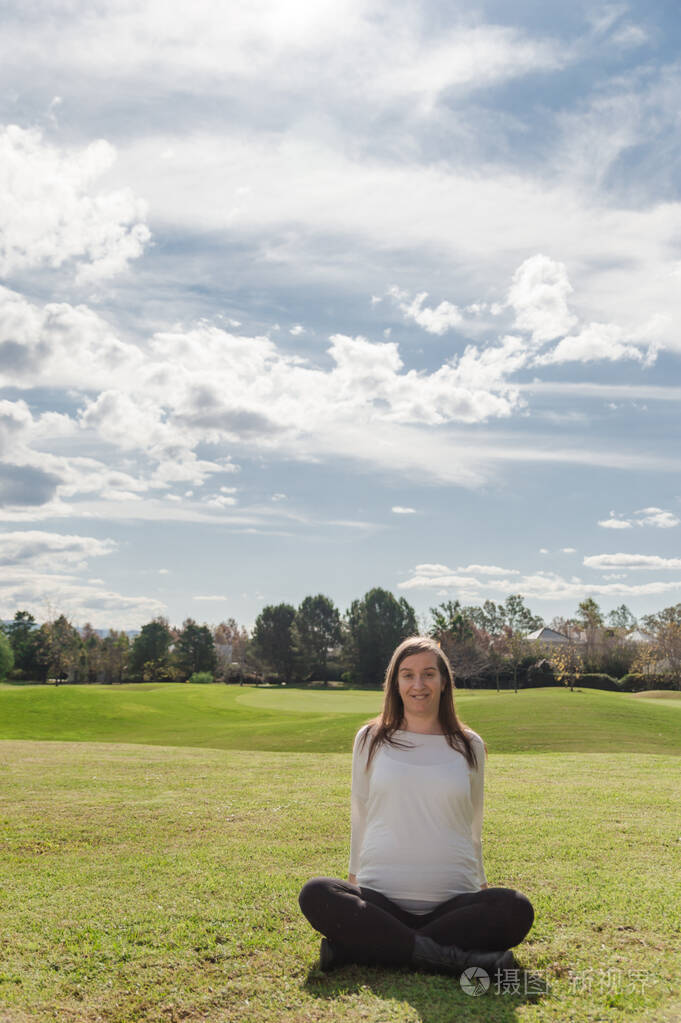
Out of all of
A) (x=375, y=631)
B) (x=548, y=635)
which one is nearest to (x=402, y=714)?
(x=375, y=631)

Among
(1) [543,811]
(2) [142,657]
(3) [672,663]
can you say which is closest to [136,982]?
(1) [543,811]

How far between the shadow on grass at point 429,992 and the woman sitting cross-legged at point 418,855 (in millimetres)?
87

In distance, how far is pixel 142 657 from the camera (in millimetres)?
95062

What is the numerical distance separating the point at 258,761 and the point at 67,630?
8369 cm

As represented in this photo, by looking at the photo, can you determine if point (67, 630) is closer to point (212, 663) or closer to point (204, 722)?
point (212, 663)

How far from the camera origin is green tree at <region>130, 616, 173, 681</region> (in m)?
94.2

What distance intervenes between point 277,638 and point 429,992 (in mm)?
99321

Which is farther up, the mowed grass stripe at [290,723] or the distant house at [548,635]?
the distant house at [548,635]

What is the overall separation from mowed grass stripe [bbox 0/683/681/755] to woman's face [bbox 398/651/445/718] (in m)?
18.0

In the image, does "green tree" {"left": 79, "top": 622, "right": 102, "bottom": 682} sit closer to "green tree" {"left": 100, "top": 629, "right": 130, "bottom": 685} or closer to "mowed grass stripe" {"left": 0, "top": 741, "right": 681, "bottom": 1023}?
"green tree" {"left": 100, "top": 629, "right": 130, "bottom": 685}

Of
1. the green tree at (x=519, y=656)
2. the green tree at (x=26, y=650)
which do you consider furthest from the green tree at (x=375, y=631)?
the green tree at (x=26, y=650)

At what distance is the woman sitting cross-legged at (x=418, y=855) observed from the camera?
5043mm

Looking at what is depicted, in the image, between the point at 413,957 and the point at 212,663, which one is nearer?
the point at 413,957

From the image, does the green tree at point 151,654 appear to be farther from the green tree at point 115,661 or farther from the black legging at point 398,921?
the black legging at point 398,921
